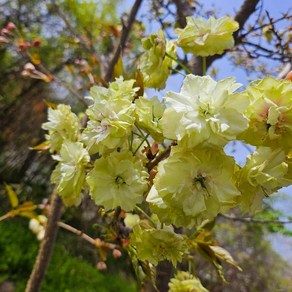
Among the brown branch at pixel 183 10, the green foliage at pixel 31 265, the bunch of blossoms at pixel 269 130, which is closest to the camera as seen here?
the bunch of blossoms at pixel 269 130

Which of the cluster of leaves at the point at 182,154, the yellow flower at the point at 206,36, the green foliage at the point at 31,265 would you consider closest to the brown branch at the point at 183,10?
the yellow flower at the point at 206,36

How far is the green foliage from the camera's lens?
3.79m

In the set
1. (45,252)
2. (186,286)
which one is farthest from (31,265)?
(186,286)

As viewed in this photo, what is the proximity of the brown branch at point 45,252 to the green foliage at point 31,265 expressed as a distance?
256 cm

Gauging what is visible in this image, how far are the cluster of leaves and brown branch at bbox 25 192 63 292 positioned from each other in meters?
0.73

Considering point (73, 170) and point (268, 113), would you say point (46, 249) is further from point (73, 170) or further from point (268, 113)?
point (268, 113)

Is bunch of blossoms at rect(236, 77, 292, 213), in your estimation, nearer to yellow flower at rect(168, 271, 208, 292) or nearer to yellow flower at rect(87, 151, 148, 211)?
yellow flower at rect(87, 151, 148, 211)

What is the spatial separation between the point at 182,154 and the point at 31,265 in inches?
153

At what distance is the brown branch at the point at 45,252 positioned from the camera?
4.26ft

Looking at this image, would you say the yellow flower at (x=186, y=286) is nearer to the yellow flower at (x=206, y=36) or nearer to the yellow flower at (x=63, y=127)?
the yellow flower at (x=63, y=127)

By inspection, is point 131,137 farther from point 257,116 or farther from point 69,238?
point 69,238

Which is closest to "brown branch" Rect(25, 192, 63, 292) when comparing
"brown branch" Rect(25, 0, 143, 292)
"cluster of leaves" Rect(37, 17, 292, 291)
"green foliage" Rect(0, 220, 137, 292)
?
"brown branch" Rect(25, 0, 143, 292)

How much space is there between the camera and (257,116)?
1.60ft

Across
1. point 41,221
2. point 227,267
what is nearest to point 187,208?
point 41,221
